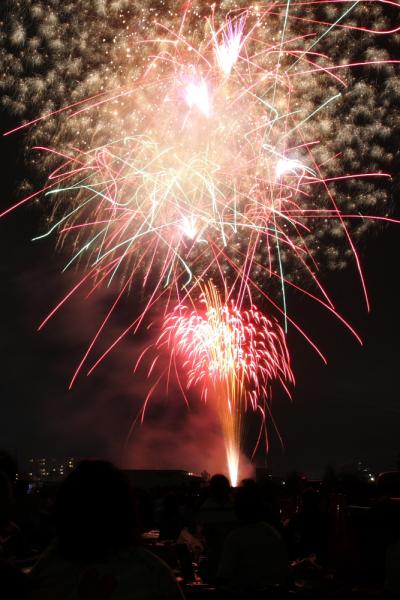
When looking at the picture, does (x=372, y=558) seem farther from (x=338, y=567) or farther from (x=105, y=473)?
(x=105, y=473)

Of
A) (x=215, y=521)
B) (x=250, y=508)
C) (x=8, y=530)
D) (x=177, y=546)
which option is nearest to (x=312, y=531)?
(x=215, y=521)

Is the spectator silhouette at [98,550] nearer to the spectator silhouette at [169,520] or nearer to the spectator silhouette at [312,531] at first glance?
the spectator silhouette at [312,531]

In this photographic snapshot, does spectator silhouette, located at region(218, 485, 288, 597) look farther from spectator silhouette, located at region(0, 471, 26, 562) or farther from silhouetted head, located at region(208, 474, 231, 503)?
silhouetted head, located at region(208, 474, 231, 503)

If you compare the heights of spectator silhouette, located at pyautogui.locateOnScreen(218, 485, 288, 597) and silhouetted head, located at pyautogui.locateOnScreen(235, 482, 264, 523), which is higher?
silhouetted head, located at pyautogui.locateOnScreen(235, 482, 264, 523)

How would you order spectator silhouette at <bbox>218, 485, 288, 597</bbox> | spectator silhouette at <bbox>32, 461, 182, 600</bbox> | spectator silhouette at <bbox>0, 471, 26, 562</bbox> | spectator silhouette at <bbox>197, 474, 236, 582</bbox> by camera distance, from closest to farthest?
spectator silhouette at <bbox>32, 461, 182, 600</bbox> → spectator silhouette at <bbox>0, 471, 26, 562</bbox> → spectator silhouette at <bbox>218, 485, 288, 597</bbox> → spectator silhouette at <bbox>197, 474, 236, 582</bbox>

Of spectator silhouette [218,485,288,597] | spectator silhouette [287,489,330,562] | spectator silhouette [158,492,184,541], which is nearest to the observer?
spectator silhouette [218,485,288,597]

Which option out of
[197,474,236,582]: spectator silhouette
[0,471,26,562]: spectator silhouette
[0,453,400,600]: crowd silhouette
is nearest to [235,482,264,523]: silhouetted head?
[0,453,400,600]: crowd silhouette

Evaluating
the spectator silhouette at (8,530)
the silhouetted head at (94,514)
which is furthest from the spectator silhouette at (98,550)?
the spectator silhouette at (8,530)

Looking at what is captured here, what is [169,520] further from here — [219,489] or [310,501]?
[219,489]
